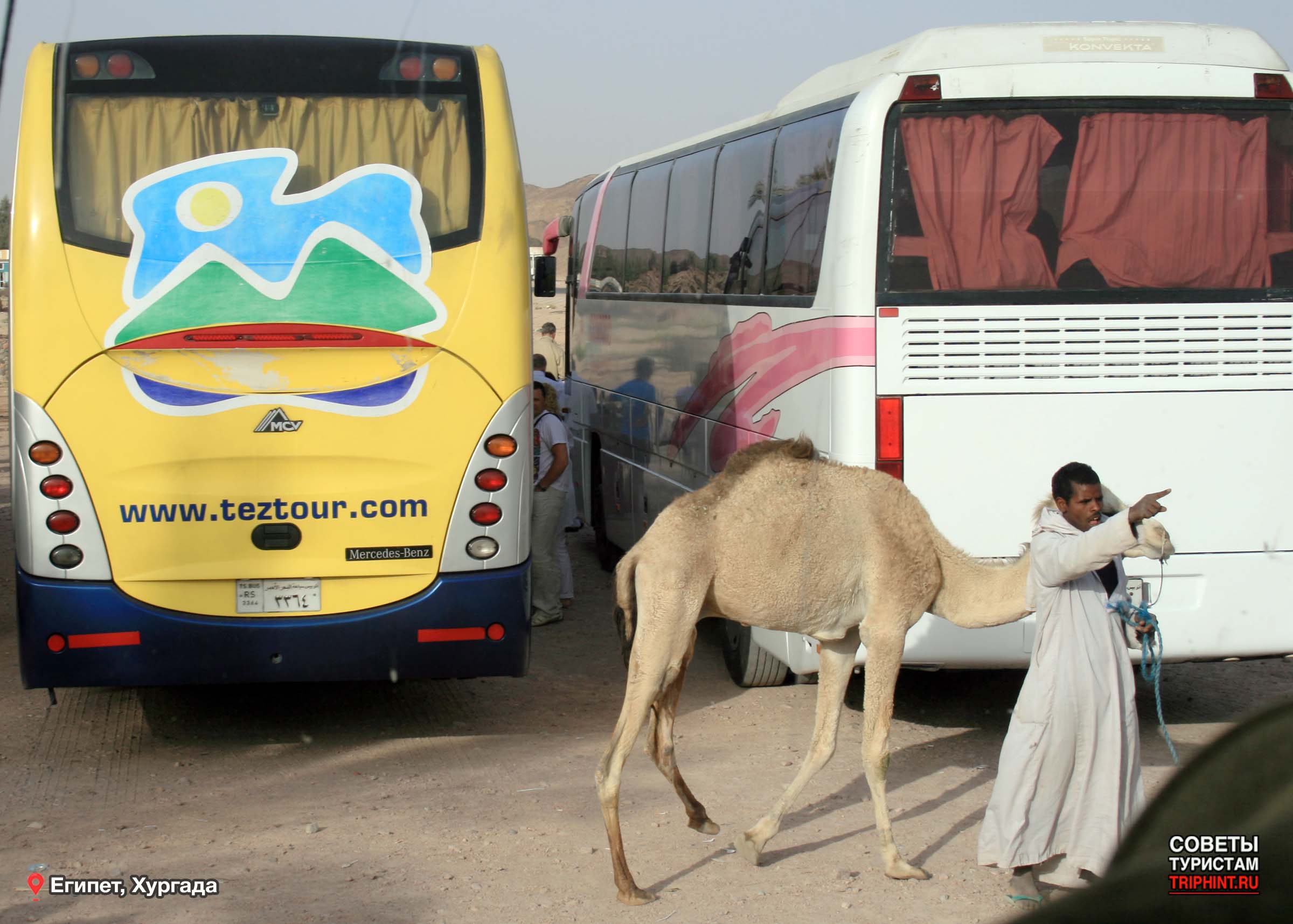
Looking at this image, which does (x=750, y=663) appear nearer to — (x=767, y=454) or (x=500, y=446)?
(x=500, y=446)

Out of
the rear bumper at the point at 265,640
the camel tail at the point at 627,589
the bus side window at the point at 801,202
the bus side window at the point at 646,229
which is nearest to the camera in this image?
the camel tail at the point at 627,589

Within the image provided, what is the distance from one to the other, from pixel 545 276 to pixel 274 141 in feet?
7.91

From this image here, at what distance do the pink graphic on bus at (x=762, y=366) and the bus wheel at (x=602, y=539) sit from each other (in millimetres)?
3292

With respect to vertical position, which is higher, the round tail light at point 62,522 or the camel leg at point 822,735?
the round tail light at point 62,522

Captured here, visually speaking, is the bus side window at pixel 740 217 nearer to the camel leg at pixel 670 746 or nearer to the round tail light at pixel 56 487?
the camel leg at pixel 670 746

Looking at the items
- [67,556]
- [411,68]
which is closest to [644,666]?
[67,556]

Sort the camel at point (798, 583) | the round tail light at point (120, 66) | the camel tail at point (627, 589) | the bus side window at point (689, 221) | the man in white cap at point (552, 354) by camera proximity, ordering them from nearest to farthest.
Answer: the camel at point (798, 583), the camel tail at point (627, 589), the round tail light at point (120, 66), the bus side window at point (689, 221), the man in white cap at point (552, 354)

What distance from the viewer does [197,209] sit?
634 cm

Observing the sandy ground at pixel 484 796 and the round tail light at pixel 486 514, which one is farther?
the round tail light at pixel 486 514

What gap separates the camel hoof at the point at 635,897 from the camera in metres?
4.86

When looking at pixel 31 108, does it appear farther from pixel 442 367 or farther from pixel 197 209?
pixel 442 367

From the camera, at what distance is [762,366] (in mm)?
7715

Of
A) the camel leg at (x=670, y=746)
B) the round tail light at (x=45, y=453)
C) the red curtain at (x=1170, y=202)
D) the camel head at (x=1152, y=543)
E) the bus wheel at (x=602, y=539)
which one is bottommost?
the bus wheel at (x=602, y=539)

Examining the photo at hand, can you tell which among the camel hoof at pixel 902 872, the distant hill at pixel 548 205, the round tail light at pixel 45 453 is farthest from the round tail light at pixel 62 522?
the distant hill at pixel 548 205
